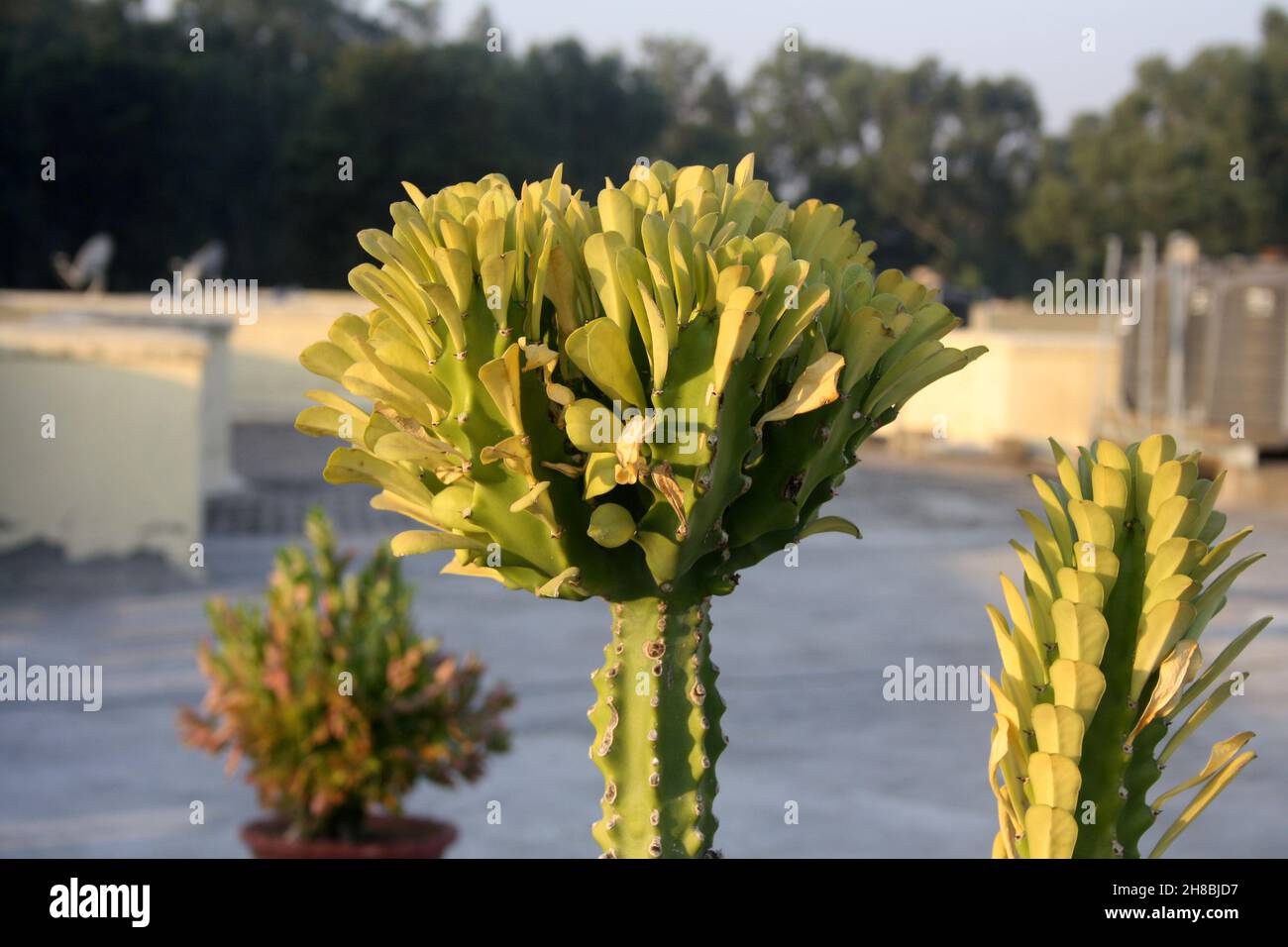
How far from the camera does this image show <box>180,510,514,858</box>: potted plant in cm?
563

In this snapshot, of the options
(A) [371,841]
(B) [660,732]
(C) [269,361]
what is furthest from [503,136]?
(B) [660,732]

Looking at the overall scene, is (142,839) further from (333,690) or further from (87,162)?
(87,162)

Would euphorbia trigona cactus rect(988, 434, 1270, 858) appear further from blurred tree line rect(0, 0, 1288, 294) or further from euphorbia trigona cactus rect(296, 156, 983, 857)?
blurred tree line rect(0, 0, 1288, 294)

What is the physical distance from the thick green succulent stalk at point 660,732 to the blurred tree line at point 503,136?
4650 cm

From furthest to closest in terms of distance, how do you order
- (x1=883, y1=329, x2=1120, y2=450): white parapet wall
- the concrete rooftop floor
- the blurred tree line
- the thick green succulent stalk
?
the blurred tree line
(x1=883, y1=329, x2=1120, y2=450): white parapet wall
the concrete rooftop floor
the thick green succulent stalk

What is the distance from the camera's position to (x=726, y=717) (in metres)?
9.16

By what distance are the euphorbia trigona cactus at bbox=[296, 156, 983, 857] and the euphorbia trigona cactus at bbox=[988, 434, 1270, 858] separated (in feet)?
0.54

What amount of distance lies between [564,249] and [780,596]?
12.6 metres

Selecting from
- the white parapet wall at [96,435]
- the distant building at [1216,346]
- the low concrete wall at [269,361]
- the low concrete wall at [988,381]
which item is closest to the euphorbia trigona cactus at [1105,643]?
the white parapet wall at [96,435]

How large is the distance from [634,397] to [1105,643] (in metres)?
→ 0.43

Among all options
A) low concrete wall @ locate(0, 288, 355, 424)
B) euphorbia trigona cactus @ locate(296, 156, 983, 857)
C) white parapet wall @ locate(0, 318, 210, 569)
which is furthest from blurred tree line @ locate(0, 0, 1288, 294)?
euphorbia trigona cactus @ locate(296, 156, 983, 857)

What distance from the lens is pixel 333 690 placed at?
5.62 m

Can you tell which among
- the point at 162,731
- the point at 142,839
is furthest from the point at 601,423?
the point at 162,731

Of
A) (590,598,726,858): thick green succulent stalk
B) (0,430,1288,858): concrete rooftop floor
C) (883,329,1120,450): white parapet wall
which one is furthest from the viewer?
(883,329,1120,450): white parapet wall
